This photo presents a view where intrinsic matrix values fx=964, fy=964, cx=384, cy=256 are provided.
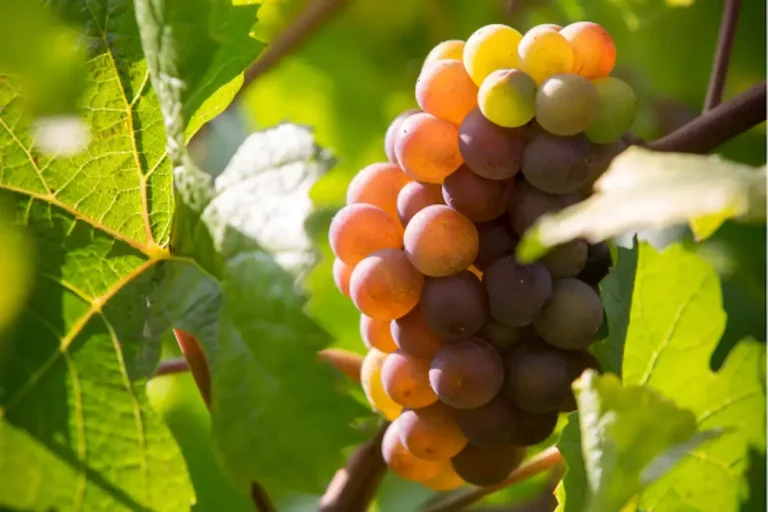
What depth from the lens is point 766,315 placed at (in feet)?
3.20

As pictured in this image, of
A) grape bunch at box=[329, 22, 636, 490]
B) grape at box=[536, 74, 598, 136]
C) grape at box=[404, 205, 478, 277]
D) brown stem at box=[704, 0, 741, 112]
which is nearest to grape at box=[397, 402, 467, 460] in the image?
grape bunch at box=[329, 22, 636, 490]

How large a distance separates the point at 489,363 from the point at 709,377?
14 cm

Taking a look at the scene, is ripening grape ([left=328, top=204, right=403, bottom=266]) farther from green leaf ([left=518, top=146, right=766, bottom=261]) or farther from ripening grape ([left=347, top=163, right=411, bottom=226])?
green leaf ([left=518, top=146, right=766, bottom=261])

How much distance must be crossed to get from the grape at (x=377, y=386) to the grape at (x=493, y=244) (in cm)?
12

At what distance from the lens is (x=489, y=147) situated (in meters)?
0.59

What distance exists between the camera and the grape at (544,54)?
0.60 m

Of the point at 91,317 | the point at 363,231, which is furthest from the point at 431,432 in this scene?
the point at 91,317

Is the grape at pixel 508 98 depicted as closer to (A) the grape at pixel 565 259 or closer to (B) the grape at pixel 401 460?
(A) the grape at pixel 565 259

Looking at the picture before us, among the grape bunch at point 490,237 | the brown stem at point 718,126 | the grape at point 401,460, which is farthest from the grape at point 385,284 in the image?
the brown stem at point 718,126

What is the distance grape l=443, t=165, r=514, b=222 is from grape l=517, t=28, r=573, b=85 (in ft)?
0.23

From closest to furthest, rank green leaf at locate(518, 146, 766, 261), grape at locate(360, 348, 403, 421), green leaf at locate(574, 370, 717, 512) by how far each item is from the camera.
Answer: green leaf at locate(518, 146, 766, 261)
green leaf at locate(574, 370, 717, 512)
grape at locate(360, 348, 403, 421)

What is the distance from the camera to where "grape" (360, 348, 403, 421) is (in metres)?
0.70

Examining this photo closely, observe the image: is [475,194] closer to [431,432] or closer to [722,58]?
[431,432]

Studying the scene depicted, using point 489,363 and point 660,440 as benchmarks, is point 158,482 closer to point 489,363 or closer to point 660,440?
point 489,363
